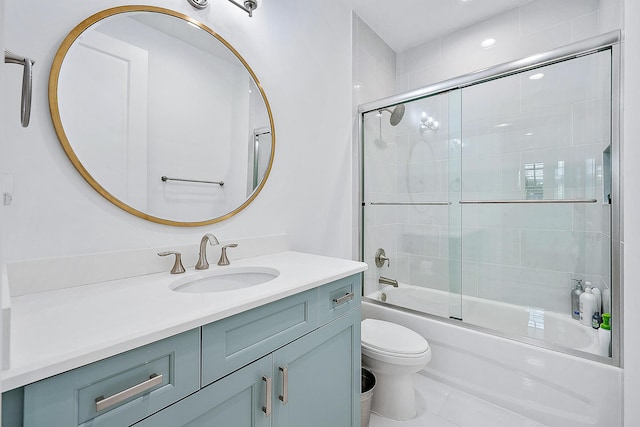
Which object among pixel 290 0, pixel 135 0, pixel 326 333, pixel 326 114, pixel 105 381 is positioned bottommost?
pixel 326 333

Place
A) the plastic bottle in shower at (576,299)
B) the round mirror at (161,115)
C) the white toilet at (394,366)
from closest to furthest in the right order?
1. the round mirror at (161,115)
2. the white toilet at (394,366)
3. the plastic bottle in shower at (576,299)

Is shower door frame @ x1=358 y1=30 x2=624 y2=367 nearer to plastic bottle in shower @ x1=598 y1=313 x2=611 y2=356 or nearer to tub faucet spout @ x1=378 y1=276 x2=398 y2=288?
plastic bottle in shower @ x1=598 y1=313 x2=611 y2=356

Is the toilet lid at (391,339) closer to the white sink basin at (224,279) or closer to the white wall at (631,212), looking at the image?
the white sink basin at (224,279)

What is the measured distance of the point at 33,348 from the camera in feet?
1.91

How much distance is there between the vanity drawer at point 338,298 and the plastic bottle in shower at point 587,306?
1426 mm

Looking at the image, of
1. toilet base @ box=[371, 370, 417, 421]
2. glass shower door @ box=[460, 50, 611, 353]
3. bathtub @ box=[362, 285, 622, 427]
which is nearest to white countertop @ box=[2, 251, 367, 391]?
toilet base @ box=[371, 370, 417, 421]

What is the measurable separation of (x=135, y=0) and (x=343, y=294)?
139 centimetres

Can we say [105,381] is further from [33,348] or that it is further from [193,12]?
[193,12]

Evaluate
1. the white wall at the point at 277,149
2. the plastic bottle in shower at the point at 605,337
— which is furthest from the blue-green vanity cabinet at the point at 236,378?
the plastic bottle in shower at the point at 605,337

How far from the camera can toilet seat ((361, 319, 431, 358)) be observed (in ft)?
4.91

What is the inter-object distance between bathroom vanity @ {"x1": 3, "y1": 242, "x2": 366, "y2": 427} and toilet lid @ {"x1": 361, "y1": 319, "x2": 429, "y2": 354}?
31 cm

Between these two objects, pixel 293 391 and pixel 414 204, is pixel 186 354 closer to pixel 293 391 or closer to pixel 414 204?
pixel 293 391

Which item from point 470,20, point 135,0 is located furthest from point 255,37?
point 470,20

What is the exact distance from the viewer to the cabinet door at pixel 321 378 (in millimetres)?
978
